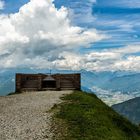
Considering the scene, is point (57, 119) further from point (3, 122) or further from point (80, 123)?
point (3, 122)

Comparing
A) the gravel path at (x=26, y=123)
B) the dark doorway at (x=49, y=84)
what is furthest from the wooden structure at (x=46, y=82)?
the gravel path at (x=26, y=123)

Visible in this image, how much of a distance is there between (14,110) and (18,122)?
37.0ft

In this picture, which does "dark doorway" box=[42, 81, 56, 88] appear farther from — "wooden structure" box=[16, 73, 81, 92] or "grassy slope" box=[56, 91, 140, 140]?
"grassy slope" box=[56, 91, 140, 140]

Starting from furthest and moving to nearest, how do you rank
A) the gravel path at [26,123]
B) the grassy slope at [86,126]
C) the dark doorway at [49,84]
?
the dark doorway at [49,84] → the grassy slope at [86,126] → the gravel path at [26,123]

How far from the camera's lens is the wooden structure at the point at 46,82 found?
11103cm

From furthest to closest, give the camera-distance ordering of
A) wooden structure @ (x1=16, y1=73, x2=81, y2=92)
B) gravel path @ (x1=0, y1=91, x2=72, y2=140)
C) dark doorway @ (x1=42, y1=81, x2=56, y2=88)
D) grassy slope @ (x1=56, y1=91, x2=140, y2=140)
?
dark doorway @ (x1=42, y1=81, x2=56, y2=88)
wooden structure @ (x1=16, y1=73, x2=81, y2=92)
grassy slope @ (x1=56, y1=91, x2=140, y2=140)
gravel path @ (x1=0, y1=91, x2=72, y2=140)

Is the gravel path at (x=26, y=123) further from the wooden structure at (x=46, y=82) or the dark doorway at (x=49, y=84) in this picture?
the dark doorway at (x=49, y=84)

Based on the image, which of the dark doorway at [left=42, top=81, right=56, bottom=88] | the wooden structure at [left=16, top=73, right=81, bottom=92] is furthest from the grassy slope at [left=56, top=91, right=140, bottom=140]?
the dark doorway at [left=42, top=81, right=56, bottom=88]

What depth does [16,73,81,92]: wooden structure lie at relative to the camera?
364ft

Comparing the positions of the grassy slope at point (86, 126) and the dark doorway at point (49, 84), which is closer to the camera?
the grassy slope at point (86, 126)

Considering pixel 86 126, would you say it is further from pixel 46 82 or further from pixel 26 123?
pixel 46 82

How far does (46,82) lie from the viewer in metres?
116

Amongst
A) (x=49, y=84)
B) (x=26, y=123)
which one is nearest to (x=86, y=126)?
(x=26, y=123)

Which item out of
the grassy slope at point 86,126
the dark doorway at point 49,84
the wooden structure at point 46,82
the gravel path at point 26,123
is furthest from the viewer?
the dark doorway at point 49,84
